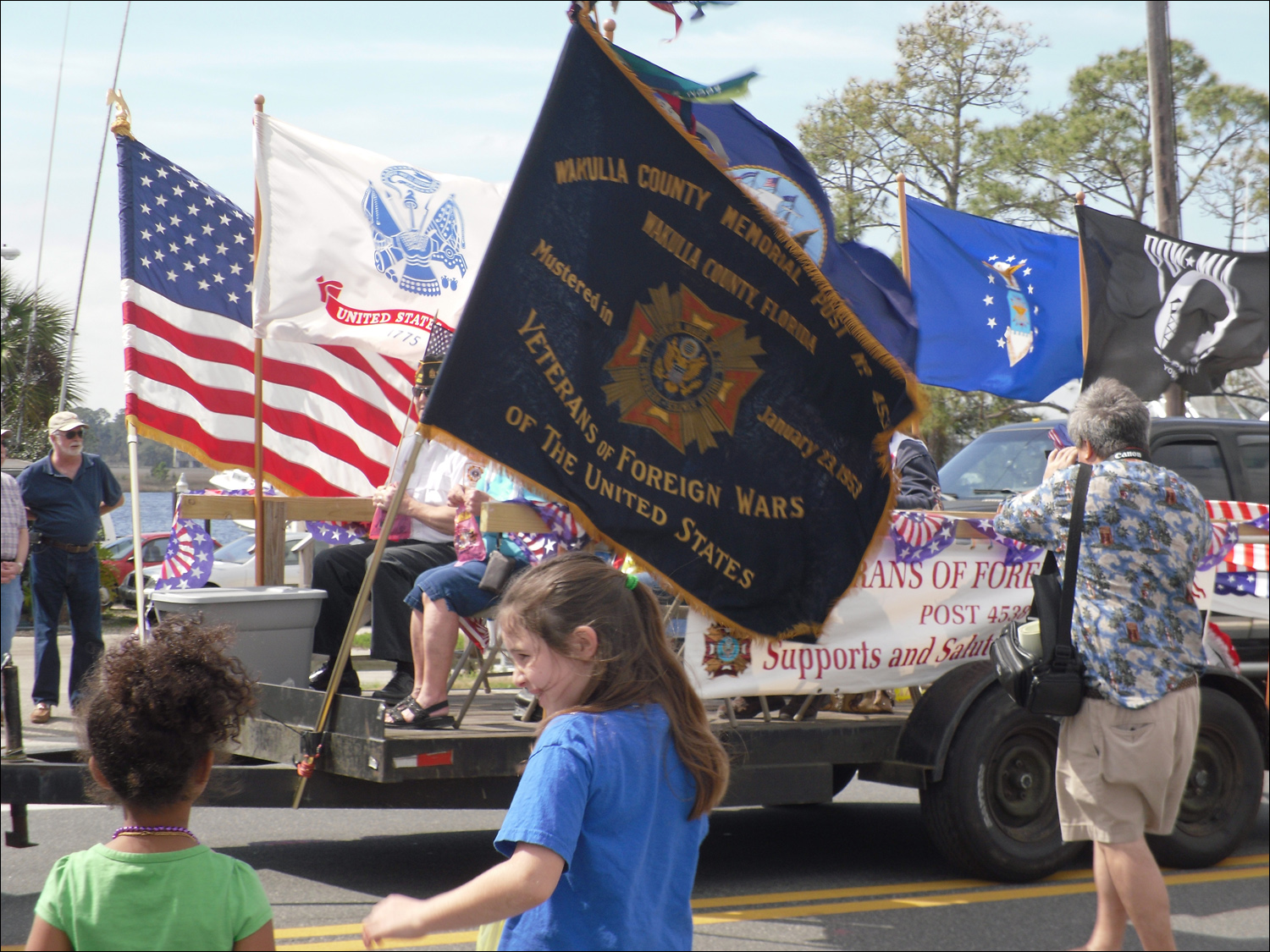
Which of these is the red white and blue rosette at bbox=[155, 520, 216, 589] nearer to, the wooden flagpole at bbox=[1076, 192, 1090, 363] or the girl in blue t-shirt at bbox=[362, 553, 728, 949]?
the girl in blue t-shirt at bbox=[362, 553, 728, 949]

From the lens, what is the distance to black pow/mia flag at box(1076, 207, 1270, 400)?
8.84 meters

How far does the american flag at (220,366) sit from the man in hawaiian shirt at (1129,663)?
414 centimetres

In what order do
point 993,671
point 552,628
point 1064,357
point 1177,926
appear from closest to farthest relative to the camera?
point 552,628 → point 1177,926 → point 993,671 → point 1064,357

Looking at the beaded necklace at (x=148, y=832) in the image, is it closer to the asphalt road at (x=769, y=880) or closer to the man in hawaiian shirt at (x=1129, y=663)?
the asphalt road at (x=769, y=880)

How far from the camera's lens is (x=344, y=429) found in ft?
23.4

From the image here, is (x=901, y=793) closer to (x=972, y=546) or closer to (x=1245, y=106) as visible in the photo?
(x=972, y=546)

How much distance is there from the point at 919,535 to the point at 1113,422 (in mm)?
1179

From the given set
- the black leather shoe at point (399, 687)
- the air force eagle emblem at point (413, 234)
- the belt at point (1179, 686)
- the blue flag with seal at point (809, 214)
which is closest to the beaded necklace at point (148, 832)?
the belt at point (1179, 686)

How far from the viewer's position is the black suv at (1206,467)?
8.67m

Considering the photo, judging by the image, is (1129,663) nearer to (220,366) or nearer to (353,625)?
(353,625)

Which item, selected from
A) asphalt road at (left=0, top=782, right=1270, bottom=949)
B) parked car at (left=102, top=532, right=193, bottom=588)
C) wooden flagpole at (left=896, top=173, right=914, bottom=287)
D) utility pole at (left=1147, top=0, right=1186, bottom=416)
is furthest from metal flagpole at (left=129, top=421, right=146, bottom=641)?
parked car at (left=102, top=532, right=193, bottom=588)

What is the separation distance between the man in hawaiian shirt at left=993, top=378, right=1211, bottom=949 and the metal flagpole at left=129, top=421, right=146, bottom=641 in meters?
3.28

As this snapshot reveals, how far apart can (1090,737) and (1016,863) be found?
1406 millimetres

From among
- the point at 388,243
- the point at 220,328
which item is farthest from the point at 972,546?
the point at 220,328
